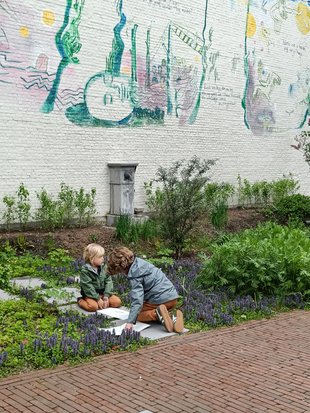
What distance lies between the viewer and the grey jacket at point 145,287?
6.18 m

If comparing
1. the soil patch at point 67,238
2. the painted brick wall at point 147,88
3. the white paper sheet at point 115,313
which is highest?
the painted brick wall at point 147,88

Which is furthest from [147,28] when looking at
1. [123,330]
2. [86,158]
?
[123,330]

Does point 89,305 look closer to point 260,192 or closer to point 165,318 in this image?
point 165,318

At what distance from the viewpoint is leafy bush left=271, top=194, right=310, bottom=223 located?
1516 cm

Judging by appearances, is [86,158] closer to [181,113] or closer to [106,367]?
[181,113]

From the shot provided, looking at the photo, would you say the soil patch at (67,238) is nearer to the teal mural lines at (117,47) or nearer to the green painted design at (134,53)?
the teal mural lines at (117,47)

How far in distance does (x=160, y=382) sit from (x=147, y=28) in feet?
36.6

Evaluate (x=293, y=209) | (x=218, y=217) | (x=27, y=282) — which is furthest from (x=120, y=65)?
(x=27, y=282)

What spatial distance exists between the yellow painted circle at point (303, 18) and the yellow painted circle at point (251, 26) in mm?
2580

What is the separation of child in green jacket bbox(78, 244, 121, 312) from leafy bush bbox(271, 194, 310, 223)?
881cm

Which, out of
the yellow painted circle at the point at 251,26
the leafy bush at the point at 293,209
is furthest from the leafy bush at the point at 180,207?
the yellow painted circle at the point at 251,26

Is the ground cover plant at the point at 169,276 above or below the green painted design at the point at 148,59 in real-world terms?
below

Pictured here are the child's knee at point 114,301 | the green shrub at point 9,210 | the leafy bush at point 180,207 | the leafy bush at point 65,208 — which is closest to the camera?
the child's knee at point 114,301

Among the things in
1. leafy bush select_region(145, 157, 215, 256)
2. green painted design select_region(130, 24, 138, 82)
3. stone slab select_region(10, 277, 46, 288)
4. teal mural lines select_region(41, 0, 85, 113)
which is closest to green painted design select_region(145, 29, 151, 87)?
green painted design select_region(130, 24, 138, 82)
